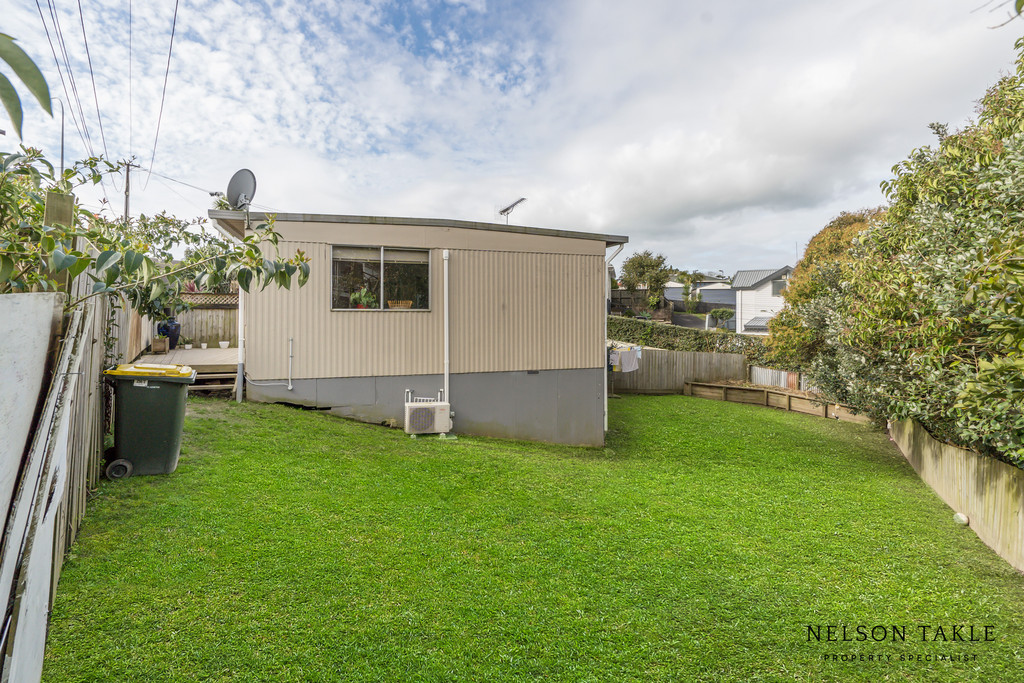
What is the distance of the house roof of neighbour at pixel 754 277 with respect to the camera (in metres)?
36.2

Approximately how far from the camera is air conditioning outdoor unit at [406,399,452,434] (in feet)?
26.6

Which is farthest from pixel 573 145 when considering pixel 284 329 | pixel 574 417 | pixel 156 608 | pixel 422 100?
pixel 156 608

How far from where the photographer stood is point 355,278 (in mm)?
8359

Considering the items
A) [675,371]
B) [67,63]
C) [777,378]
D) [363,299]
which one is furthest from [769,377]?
[67,63]

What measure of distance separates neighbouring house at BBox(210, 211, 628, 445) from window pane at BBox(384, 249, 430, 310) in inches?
0.7

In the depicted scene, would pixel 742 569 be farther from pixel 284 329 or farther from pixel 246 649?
pixel 284 329

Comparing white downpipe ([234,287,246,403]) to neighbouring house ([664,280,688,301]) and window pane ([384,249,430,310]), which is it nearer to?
window pane ([384,249,430,310])

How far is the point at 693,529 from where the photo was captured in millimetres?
5145

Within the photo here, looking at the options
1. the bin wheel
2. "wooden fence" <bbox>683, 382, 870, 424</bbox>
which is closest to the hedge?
"wooden fence" <bbox>683, 382, 870, 424</bbox>

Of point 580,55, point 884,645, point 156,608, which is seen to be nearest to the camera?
point 156,608

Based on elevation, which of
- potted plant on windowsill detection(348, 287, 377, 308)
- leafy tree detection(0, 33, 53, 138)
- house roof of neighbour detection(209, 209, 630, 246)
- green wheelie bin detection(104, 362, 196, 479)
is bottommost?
green wheelie bin detection(104, 362, 196, 479)

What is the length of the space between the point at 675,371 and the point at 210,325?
14515 millimetres

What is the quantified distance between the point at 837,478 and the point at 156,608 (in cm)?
889

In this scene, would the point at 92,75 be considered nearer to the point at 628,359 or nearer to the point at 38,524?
the point at 38,524
